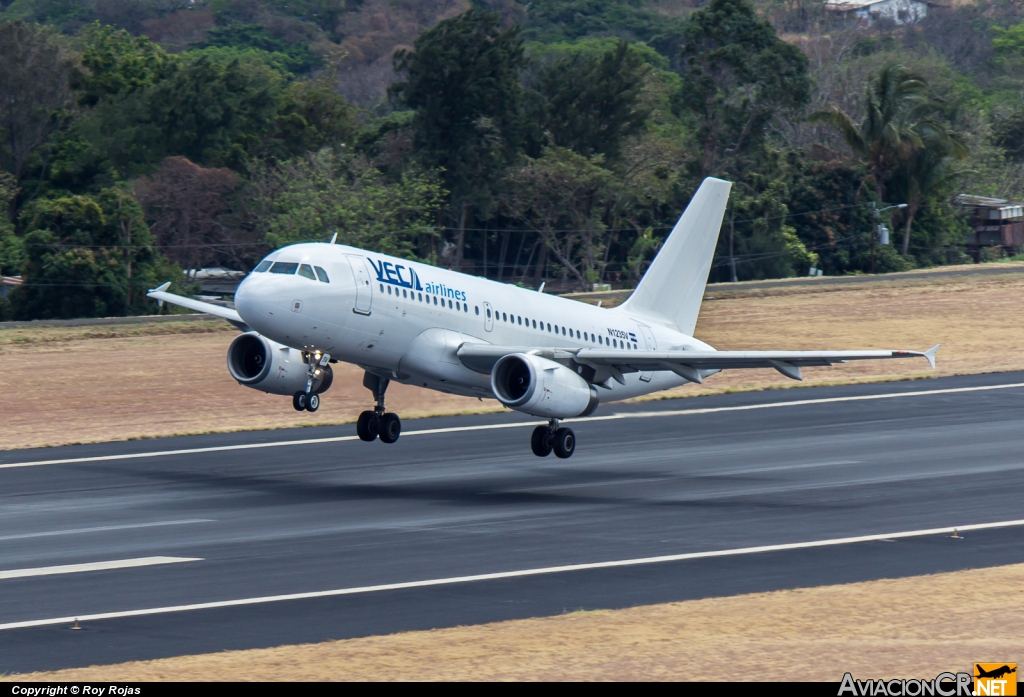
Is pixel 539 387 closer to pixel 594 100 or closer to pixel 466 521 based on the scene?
pixel 466 521

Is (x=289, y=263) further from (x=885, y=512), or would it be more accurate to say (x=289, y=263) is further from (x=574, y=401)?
(x=885, y=512)

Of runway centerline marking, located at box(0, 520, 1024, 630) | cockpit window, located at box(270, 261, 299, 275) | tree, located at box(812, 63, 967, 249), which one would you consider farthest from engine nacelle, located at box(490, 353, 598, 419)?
tree, located at box(812, 63, 967, 249)

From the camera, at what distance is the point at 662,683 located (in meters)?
15.0

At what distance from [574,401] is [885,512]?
7165 mm

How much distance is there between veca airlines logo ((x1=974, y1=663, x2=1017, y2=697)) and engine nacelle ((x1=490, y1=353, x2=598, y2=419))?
629 inches

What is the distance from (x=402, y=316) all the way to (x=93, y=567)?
33.3 feet

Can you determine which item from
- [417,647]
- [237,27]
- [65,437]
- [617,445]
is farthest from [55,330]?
[237,27]

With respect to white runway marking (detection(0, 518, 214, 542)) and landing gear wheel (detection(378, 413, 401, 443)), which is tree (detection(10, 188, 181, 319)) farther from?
white runway marking (detection(0, 518, 214, 542))

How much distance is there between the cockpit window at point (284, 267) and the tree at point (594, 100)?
70572mm

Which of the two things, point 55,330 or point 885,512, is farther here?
point 55,330

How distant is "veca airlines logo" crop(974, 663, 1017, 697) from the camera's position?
46.4 ft

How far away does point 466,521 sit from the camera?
27.8 meters

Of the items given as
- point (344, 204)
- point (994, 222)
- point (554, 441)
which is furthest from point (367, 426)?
point (994, 222)

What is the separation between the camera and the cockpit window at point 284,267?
29609 millimetres
